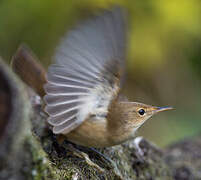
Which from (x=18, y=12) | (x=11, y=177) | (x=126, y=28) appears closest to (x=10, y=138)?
(x=11, y=177)

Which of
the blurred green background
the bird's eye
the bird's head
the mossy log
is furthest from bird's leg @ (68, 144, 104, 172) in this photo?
→ the blurred green background

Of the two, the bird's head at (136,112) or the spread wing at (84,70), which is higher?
the spread wing at (84,70)

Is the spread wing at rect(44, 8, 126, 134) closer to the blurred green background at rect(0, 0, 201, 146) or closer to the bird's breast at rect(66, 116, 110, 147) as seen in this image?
the bird's breast at rect(66, 116, 110, 147)

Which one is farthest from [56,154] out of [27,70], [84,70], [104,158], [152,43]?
[152,43]

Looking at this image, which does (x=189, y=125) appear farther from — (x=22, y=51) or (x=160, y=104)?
(x=22, y=51)

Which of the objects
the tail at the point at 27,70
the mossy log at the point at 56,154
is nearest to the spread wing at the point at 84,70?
the mossy log at the point at 56,154

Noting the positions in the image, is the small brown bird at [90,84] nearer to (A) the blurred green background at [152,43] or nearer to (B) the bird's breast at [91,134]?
(B) the bird's breast at [91,134]

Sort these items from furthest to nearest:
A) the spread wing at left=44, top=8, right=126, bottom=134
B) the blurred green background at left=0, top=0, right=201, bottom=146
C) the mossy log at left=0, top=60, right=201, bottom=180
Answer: the blurred green background at left=0, top=0, right=201, bottom=146
the spread wing at left=44, top=8, right=126, bottom=134
the mossy log at left=0, top=60, right=201, bottom=180
